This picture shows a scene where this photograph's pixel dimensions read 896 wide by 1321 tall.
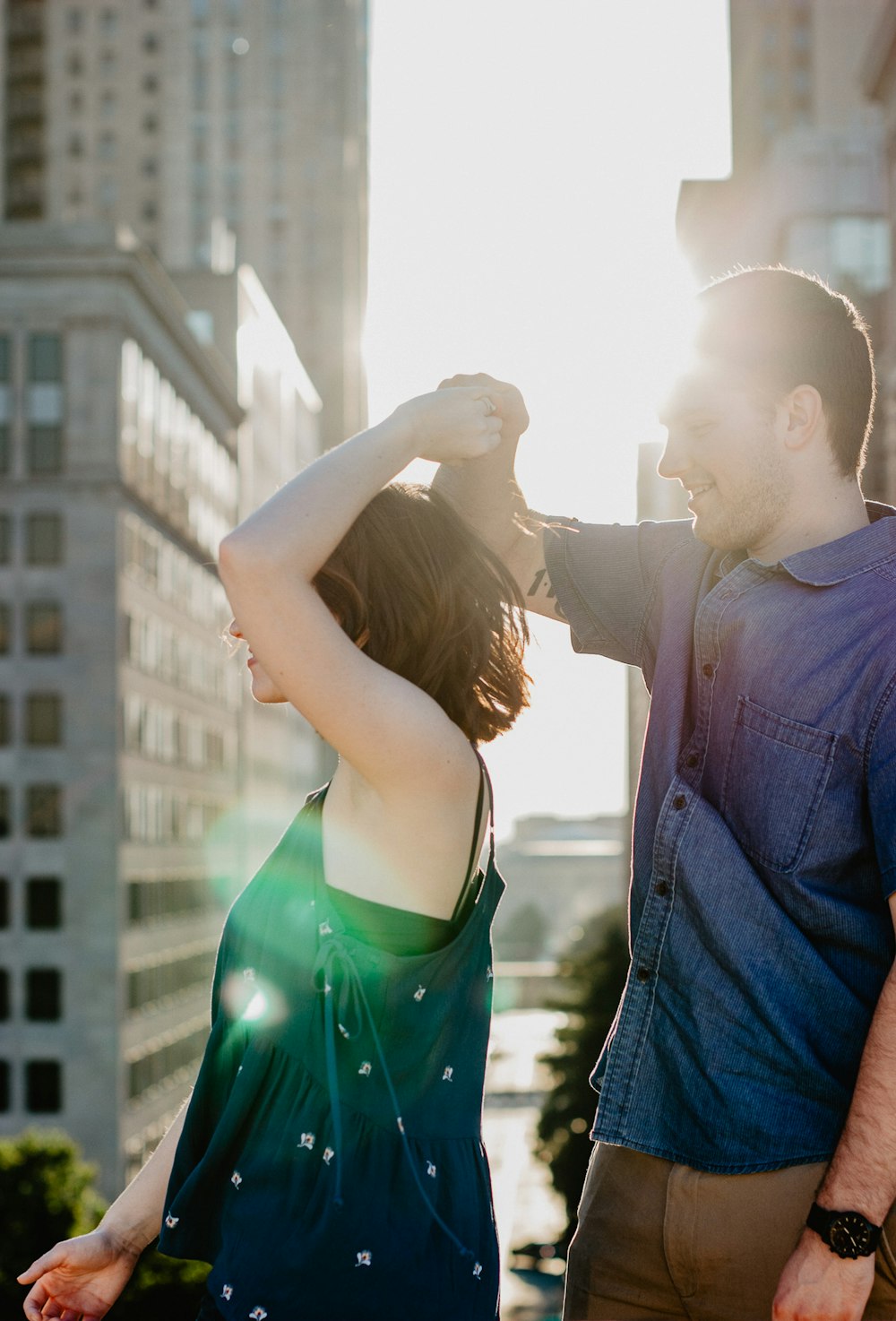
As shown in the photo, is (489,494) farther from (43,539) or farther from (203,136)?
(203,136)

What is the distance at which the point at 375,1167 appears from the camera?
8.70 feet

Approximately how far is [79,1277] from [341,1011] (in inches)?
32.7

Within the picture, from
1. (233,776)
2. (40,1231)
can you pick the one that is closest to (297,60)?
(233,776)

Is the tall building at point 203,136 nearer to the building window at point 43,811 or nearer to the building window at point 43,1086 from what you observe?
the building window at point 43,811

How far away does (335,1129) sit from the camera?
259cm

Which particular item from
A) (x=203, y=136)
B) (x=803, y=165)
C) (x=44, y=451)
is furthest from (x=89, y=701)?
(x=203, y=136)

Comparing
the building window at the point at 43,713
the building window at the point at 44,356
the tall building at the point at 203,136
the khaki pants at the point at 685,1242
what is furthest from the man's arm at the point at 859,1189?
the tall building at the point at 203,136

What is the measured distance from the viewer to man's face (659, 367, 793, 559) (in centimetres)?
323

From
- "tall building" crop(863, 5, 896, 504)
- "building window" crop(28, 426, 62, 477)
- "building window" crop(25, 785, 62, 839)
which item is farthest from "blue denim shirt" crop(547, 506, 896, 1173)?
"building window" crop(28, 426, 62, 477)

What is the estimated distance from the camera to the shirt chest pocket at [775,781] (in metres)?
3.00

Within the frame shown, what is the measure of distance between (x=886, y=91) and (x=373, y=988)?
1419 inches

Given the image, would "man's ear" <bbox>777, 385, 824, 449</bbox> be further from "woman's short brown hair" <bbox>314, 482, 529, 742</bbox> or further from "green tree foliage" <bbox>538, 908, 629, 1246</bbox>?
"green tree foliage" <bbox>538, 908, 629, 1246</bbox>

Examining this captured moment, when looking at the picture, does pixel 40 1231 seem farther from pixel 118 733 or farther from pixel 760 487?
pixel 118 733

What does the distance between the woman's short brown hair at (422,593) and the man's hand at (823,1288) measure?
45.2 inches
